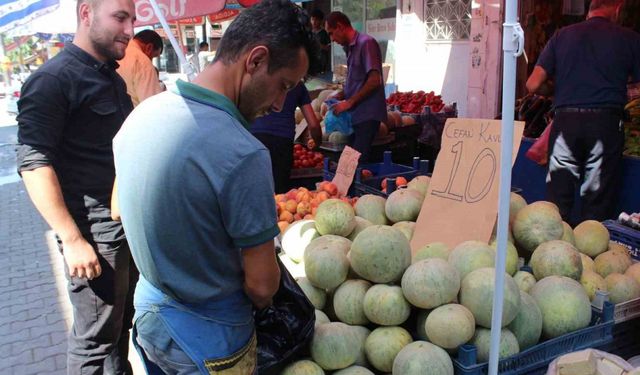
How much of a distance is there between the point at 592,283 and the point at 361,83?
328 cm

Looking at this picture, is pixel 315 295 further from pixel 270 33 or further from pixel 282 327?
pixel 270 33

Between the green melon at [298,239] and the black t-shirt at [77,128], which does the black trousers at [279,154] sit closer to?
the green melon at [298,239]

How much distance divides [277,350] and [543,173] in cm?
428

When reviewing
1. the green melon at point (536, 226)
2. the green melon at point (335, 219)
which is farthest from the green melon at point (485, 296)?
the green melon at point (335, 219)

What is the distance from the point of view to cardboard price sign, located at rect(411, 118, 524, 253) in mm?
2146

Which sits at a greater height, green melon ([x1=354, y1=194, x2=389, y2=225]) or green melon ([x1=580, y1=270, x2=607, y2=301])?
green melon ([x1=354, y1=194, x2=389, y2=225])

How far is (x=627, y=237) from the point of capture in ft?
8.70

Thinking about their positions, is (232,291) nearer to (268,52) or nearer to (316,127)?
(268,52)

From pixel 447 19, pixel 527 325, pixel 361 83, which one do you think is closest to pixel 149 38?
pixel 361 83

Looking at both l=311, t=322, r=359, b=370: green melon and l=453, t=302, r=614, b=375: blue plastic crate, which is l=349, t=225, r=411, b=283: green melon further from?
l=453, t=302, r=614, b=375: blue plastic crate

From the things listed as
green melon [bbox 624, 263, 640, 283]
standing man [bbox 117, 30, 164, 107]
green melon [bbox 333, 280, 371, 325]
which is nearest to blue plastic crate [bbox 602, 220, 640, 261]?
green melon [bbox 624, 263, 640, 283]

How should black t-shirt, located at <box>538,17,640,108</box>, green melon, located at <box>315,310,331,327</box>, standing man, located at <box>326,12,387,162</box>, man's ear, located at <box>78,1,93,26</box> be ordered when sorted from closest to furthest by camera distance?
green melon, located at <box>315,310,331,327</box>, man's ear, located at <box>78,1,93,26</box>, black t-shirt, located at <box>538,17,640,108</box>, standing man, located at <box>326,12,387,162</box>

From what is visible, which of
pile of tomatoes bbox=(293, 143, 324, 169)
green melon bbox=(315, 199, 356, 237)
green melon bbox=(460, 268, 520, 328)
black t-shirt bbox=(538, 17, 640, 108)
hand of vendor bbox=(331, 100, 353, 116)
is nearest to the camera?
green melon bbox=(460, 268, 520, 328)

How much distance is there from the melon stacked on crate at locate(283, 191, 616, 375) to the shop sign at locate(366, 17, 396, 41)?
8311mm
